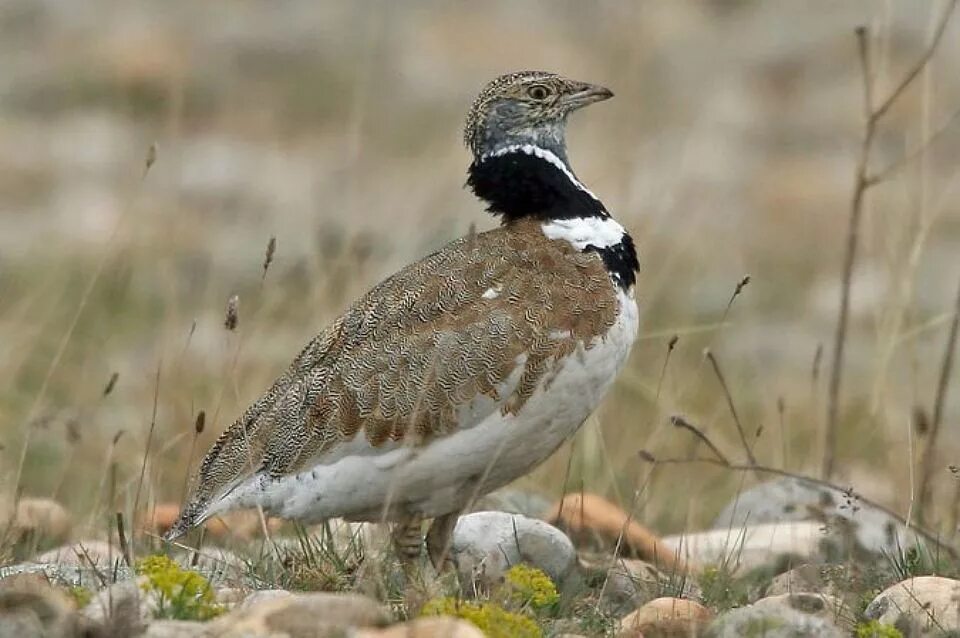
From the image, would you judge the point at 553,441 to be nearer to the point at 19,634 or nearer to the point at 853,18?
the point at 19,634

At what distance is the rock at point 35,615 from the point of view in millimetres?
4953

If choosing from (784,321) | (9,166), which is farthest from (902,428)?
(9,166)

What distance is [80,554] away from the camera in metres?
6.65

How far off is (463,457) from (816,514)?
133cm

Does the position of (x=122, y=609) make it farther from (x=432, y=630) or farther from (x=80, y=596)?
(x=432, y=630)

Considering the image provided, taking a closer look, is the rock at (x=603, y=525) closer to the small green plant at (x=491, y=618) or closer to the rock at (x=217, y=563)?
the rock at (x=217, y=563)

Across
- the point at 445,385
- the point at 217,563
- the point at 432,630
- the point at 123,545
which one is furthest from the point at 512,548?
the point at 432,630

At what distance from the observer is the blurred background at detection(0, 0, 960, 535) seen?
9789mm

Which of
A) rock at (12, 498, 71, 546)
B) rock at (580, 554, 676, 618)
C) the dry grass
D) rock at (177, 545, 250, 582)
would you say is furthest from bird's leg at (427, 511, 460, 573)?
rock at (12, 498, 71, 546)

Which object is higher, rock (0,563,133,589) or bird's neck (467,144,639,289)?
bird's neck (467,144,639,289)

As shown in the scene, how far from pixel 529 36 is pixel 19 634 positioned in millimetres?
20377

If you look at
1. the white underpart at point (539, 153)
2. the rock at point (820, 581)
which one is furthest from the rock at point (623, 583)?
the white underpart at point (539, 153)

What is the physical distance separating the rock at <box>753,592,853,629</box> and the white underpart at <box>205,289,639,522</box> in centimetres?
94

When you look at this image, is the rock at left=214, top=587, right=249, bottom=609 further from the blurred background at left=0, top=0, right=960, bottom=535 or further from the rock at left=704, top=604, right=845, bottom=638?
the blurred background at left=0, top=0, right=960, bottom=535
